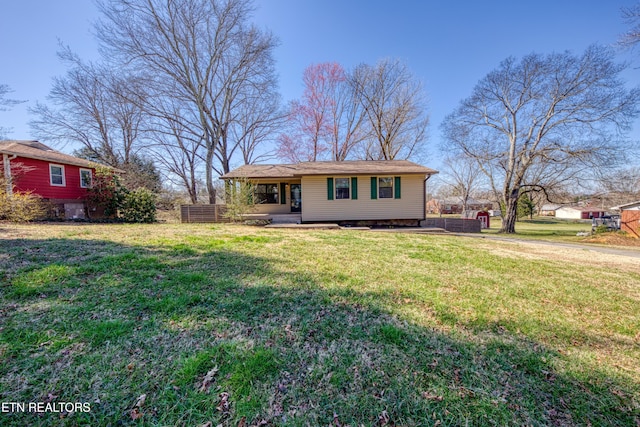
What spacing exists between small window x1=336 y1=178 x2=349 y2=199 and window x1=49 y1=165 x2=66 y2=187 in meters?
14.8

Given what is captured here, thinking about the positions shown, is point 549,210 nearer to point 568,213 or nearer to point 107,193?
point 568,213

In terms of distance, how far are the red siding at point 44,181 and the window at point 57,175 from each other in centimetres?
13

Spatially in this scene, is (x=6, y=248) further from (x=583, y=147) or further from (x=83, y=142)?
(x=583, y=147)

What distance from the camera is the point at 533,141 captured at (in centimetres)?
1655

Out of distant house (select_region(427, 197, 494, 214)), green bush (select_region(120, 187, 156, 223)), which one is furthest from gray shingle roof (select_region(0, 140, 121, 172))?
distant house (select_region(427, 197, 494, 214))

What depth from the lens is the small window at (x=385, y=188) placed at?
479 inches

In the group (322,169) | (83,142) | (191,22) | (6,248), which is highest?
(191,22)

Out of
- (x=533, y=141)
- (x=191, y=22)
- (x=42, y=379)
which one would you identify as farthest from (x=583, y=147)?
(x=191, y=22)

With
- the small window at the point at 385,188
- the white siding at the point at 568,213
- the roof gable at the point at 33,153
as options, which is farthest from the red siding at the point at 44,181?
the white siding at the point at 568,213

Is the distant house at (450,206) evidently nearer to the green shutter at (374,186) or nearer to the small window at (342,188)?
the green shutter at (374,186)

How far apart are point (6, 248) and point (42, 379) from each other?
453cm

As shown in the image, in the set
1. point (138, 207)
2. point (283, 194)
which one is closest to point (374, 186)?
point (283, 194)

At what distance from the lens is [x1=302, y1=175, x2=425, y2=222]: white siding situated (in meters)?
12.1

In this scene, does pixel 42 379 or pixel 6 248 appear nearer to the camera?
pixel 42 379
